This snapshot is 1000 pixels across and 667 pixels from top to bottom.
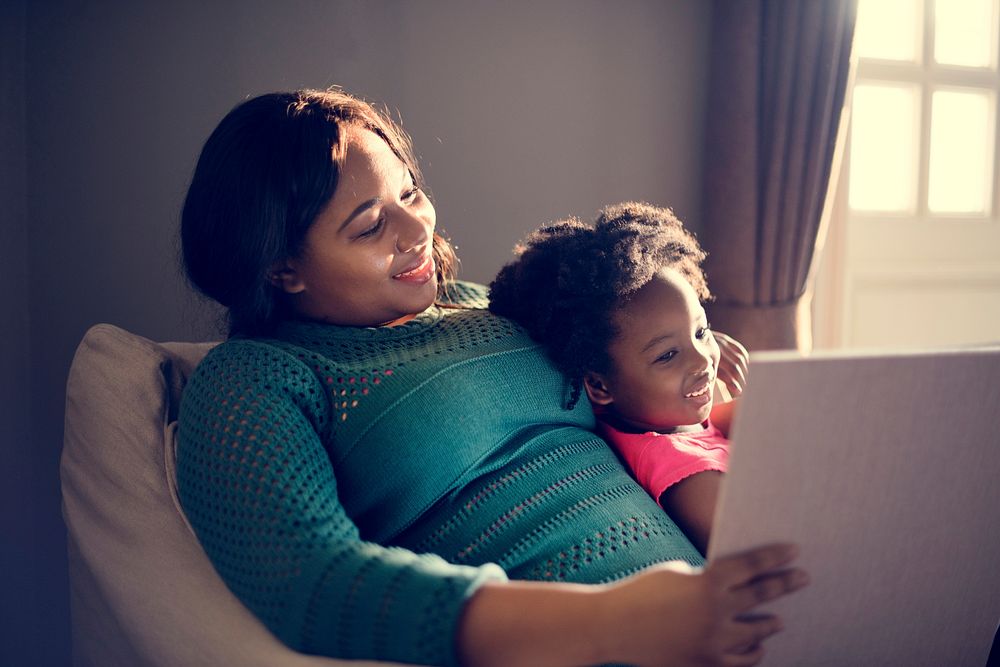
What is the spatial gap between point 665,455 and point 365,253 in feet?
1.73

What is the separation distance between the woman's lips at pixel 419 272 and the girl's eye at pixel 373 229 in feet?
0.23

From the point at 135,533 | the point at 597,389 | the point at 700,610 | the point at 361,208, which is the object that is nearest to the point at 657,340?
the point at 597,389

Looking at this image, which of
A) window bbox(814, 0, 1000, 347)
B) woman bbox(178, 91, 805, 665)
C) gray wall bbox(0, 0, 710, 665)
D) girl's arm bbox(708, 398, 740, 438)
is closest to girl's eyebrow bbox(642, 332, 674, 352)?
woman bbox(178, 91, 805, 665)

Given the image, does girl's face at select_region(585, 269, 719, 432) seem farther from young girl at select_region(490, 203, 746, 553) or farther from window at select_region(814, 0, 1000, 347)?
window at select_region(814, 0, 1000, 347)

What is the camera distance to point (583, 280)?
125 cm

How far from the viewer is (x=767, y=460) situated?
0.69 m

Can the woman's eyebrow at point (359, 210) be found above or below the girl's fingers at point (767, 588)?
above

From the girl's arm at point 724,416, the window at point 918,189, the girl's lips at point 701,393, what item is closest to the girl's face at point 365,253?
the girl's lips at point 701,393

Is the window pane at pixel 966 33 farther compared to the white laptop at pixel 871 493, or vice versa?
the window pane at pixel 966 33

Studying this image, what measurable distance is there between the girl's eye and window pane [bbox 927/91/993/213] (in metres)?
2.38

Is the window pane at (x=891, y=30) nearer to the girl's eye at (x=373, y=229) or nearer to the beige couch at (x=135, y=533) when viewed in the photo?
the girl's eye at (x=373, y=229)

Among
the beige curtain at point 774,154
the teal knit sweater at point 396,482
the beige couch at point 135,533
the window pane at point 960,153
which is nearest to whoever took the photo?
the teal knit sweater at point 396,482

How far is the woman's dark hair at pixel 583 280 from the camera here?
1.24 metres

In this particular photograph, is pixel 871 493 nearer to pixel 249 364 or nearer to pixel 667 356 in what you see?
pixel 667 356
